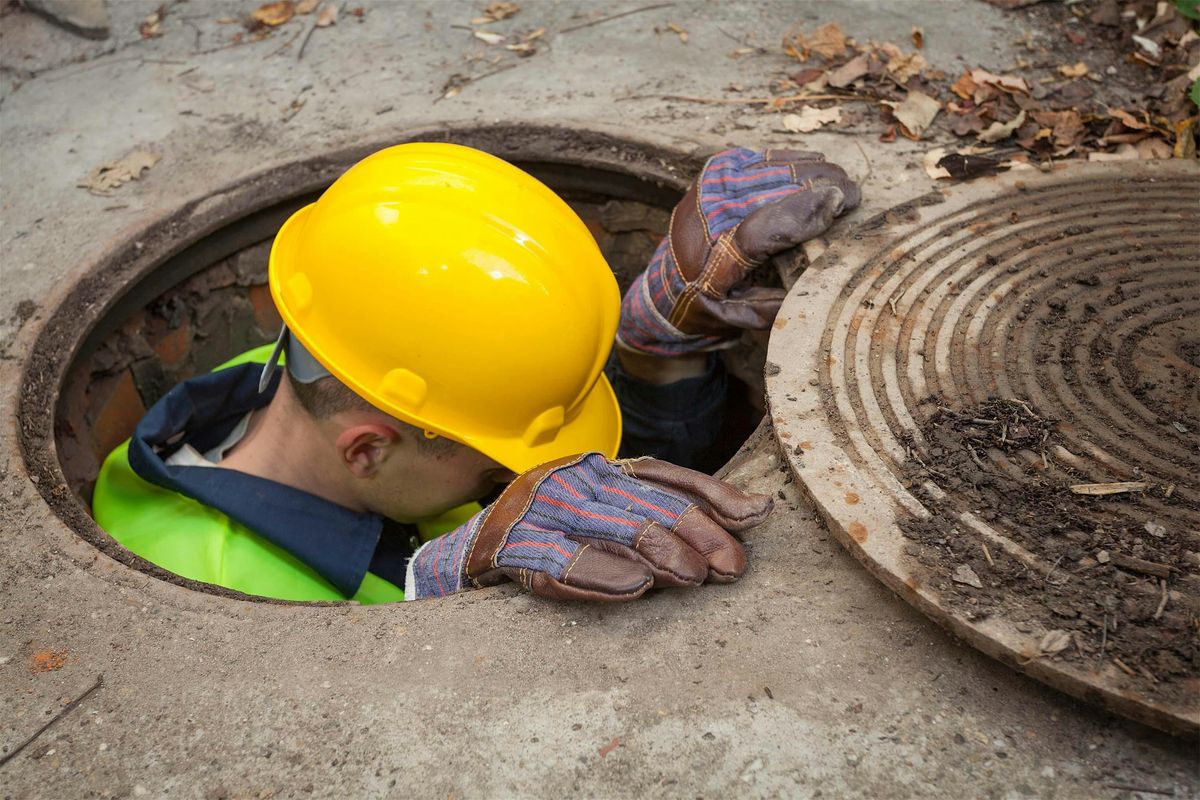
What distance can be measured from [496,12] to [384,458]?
222 centimetres

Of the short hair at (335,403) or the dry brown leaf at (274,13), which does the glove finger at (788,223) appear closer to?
the short hair at (335,403)

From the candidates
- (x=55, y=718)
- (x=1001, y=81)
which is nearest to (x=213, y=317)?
(x=55, y=718)

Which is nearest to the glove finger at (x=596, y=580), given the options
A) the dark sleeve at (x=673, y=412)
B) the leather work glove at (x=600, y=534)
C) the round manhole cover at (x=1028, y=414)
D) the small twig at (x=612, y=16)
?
the leather work glove at (x=600, y=534)

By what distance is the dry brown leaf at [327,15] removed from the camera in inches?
155

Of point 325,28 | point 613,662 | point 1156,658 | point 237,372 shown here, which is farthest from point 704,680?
point 325,28

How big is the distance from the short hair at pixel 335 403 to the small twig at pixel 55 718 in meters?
0.73

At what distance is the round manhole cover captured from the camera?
177 centimetres

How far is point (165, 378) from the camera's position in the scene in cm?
336

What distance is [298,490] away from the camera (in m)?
2.49

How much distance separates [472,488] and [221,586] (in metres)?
0.60

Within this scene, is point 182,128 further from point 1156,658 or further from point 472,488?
point 1156,658

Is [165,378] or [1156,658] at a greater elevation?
[1156,658]

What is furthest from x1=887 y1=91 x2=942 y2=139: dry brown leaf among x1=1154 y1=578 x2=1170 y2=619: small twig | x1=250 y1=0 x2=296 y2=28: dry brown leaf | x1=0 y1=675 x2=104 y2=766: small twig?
x1=0 y1=675 x2=104 y2=766: small twig

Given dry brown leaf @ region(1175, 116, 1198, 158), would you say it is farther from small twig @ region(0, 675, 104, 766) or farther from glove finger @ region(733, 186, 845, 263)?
small twig @ region(0, 675, 104, 766)
